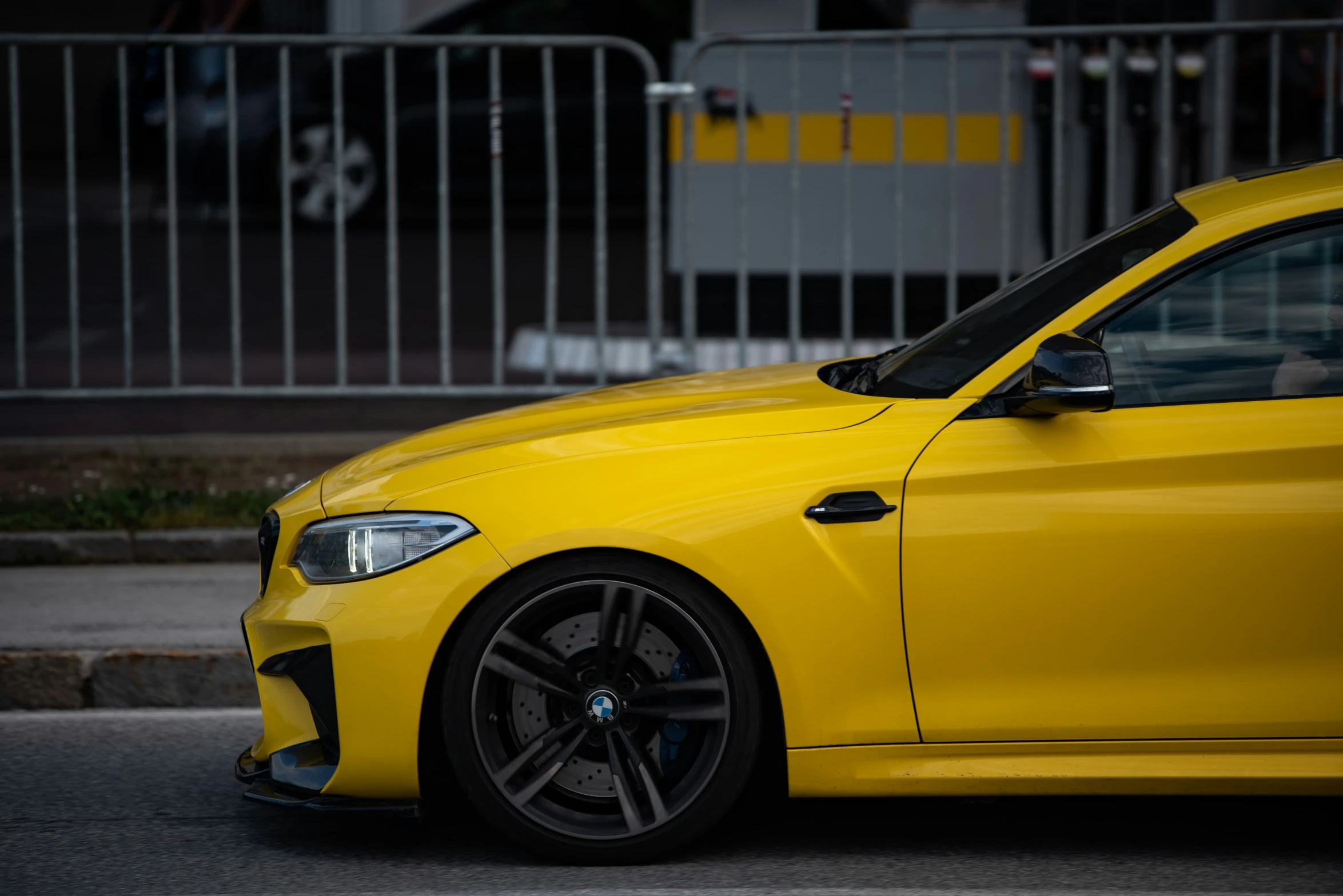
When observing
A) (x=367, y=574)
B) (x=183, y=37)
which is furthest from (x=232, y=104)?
(x=367, y=574)

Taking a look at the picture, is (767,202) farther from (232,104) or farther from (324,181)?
(324,181)

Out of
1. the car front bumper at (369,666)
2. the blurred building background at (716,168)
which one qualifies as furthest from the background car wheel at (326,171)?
the car front bumper at (369,666)

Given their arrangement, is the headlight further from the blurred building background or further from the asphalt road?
the blurred building background

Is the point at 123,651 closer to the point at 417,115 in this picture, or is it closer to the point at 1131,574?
the point at 1131,574

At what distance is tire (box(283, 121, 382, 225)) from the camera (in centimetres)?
1102

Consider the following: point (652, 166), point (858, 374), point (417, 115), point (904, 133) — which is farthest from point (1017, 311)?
point (417, 115)

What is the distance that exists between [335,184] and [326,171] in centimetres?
461

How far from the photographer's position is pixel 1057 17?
8.49 metres

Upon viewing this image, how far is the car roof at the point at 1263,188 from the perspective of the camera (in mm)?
3770

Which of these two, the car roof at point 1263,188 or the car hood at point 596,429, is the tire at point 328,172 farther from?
the car roof at point 1263,188

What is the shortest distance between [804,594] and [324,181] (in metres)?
8.74

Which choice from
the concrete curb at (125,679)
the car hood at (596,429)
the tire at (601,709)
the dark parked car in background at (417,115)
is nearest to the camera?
the tire at (601,709)

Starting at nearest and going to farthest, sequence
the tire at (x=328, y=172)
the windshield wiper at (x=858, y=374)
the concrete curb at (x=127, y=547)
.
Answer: the windshield wiper at (x=858, y=374) < the concrete curb at (x=127, y=547) < the tire at (x=328, y=172)

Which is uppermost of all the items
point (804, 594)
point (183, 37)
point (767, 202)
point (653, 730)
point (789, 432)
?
point (183, 37)
